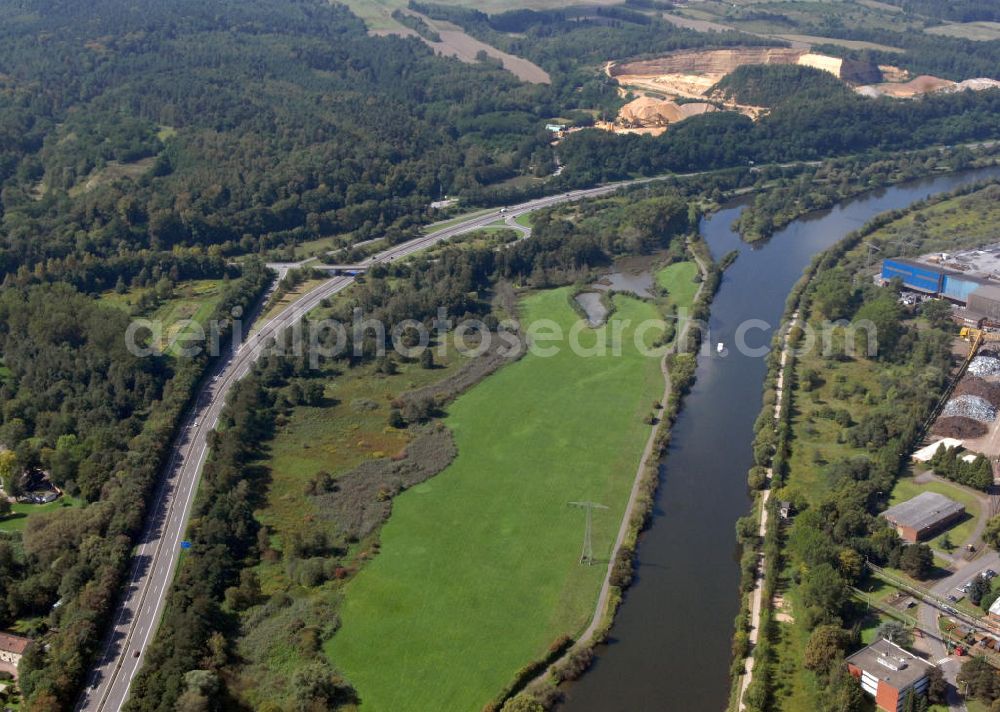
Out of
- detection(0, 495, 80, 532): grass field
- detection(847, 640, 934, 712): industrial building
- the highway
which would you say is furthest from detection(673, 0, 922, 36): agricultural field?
detection(0, 495, 80, 532): grass field

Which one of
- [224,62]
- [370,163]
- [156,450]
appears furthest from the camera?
[224,62]

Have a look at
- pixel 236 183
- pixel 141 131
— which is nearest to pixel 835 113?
pixel 236 183

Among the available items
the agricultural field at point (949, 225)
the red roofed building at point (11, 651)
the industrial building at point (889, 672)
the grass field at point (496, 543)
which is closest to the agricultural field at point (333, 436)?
Answer: the grass field at point (496, 543)

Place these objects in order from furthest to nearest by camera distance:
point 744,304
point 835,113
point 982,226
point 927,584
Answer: point 835,113 → point 982,226 → point 744,304 → point 927,584

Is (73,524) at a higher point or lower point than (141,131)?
lower

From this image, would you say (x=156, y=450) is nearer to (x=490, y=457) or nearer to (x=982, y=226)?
(x=490, y=457)

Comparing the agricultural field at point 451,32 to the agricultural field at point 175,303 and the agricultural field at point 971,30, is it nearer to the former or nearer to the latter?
the agricultural field at point 971,30
